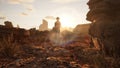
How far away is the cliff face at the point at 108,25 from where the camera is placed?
10.8 meters

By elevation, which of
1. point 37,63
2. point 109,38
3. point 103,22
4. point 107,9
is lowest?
point 37,63

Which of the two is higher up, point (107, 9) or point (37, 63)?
point (107, 9)

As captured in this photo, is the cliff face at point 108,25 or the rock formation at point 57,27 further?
the rock formation at point 57,27

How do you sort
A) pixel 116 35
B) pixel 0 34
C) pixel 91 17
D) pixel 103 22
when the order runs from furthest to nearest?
pixel 0 34 → pixel 91 17 → pixel 103 22 → pixel 116 35

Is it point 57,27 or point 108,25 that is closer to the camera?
point 108,25

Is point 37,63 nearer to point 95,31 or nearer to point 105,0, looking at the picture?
point 95,31

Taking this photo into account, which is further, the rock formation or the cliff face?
the rock formation

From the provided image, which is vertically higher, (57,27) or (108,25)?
(57,27)

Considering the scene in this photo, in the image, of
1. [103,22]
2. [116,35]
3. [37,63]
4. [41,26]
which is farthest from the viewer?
[41,26]

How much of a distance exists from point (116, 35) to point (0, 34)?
45.0ft

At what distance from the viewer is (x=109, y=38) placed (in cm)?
1103

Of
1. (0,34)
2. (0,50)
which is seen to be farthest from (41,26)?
(0,50)

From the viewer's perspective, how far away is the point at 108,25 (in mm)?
11172

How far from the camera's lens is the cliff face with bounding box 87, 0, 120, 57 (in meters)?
10.8
